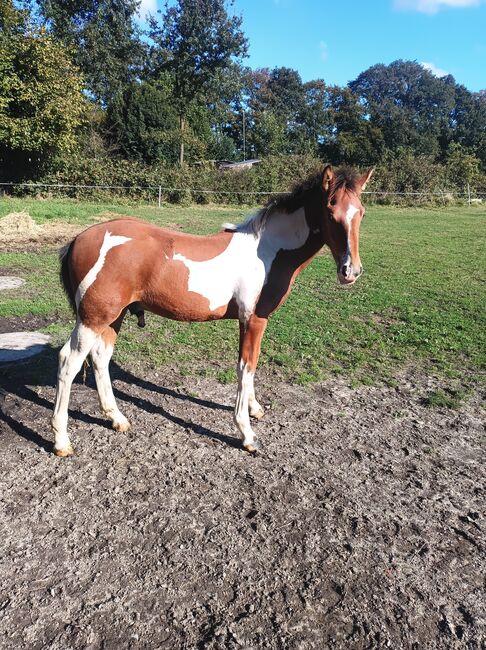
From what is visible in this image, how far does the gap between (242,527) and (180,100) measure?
42.8 meters

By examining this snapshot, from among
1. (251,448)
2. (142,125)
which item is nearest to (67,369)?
(251,448)

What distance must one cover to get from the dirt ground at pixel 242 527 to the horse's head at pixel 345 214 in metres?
1.56

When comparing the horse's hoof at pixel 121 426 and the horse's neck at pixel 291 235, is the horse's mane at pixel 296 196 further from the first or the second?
the horse's hoof at pixel 121 426

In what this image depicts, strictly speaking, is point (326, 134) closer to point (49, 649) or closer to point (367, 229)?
point (367, 229)

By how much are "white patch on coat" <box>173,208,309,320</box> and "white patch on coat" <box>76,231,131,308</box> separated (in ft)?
1.52

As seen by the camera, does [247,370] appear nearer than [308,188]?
No

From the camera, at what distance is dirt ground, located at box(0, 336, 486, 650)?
2.23m

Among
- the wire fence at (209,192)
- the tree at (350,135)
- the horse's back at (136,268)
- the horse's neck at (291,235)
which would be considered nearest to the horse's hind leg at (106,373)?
the horse's back at (136,268)

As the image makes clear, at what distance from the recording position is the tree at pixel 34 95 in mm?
22906

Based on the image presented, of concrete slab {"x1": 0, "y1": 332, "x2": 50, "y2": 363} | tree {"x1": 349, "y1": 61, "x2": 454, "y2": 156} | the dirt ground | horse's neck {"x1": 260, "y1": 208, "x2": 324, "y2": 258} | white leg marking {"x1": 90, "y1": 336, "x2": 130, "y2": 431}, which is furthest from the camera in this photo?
tree {"x1": 349, "y1": 61, "x2": 454, "y2": 156}

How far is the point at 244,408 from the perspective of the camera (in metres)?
3.82

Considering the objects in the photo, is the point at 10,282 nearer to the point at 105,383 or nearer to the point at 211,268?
the point at 105,383

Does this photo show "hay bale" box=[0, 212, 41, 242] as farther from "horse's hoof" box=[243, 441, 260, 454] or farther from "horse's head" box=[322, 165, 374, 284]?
"horse's head" box=[322, 165, 374, 284]

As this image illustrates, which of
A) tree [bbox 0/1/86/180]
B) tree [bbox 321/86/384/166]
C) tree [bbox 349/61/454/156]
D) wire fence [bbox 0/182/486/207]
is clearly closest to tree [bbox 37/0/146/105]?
tree [bbox 0/1/86/180]
